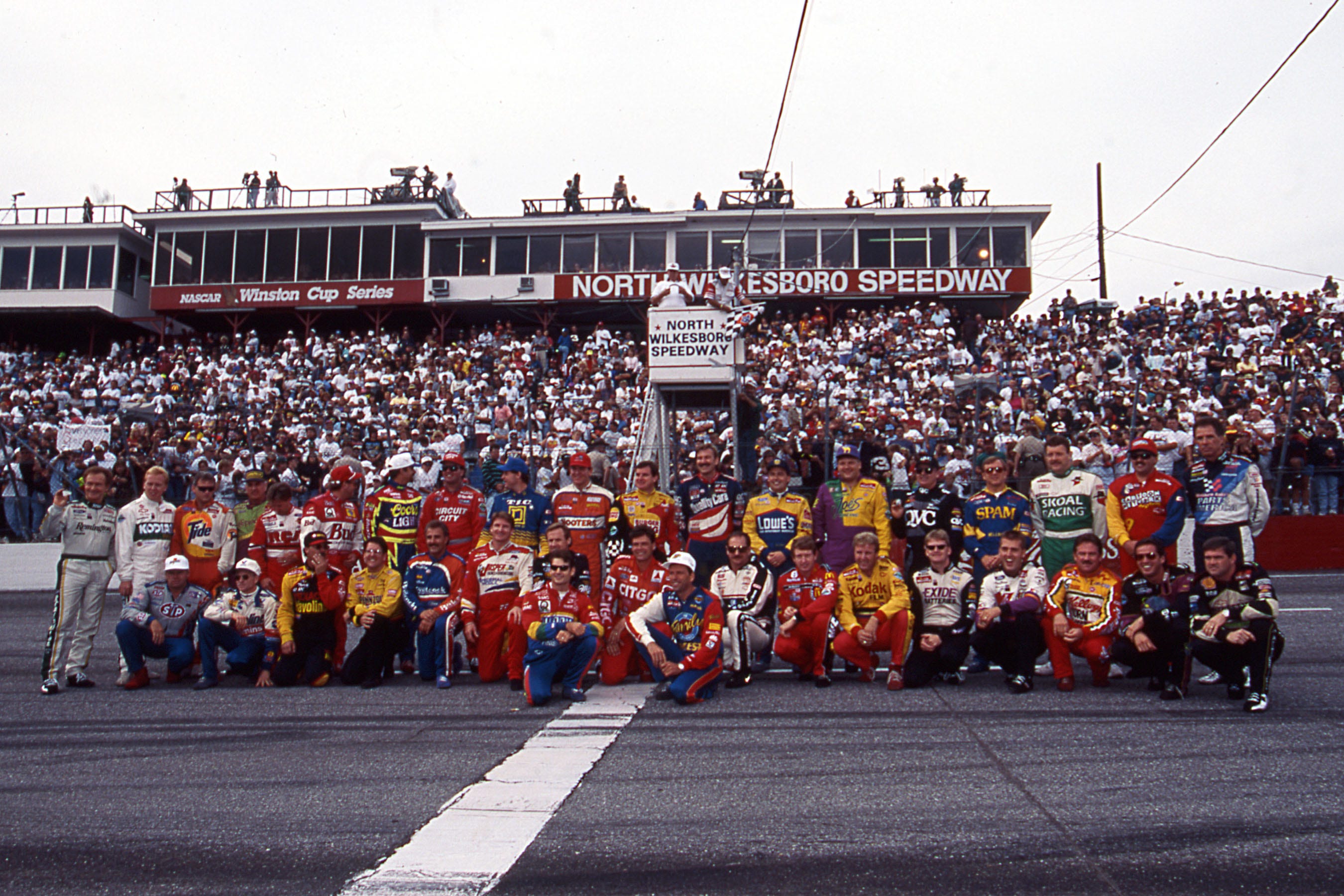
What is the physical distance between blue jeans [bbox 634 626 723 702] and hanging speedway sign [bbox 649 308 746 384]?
523 centimetres

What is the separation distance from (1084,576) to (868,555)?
5.21ft

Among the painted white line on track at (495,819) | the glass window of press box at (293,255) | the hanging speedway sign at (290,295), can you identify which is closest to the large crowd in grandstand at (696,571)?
the painted white line on track at (495,819)

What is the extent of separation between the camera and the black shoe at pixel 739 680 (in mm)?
7707

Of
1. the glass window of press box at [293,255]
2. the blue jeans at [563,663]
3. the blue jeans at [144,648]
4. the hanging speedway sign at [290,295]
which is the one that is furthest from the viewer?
the glass window of press box at [293,255]

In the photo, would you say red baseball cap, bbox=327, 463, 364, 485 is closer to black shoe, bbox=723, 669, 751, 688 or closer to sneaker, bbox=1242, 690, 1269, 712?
black shoe, bbox=723, 669, 751, 688

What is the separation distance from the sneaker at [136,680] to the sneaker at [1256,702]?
822 cm

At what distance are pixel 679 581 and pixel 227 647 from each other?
3894 mm

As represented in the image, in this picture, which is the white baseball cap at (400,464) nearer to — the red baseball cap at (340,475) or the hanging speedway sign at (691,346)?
the red baseball cap at (340,475)

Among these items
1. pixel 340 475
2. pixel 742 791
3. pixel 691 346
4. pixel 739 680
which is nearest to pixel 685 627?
pixel 739 680

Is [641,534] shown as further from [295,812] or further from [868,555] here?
[295,812]

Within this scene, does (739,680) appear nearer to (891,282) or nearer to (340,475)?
(340,475)

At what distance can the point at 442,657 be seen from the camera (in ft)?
26.4

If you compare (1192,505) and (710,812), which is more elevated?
(1192,505)

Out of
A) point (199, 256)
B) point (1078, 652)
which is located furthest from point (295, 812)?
point (199, 256)
